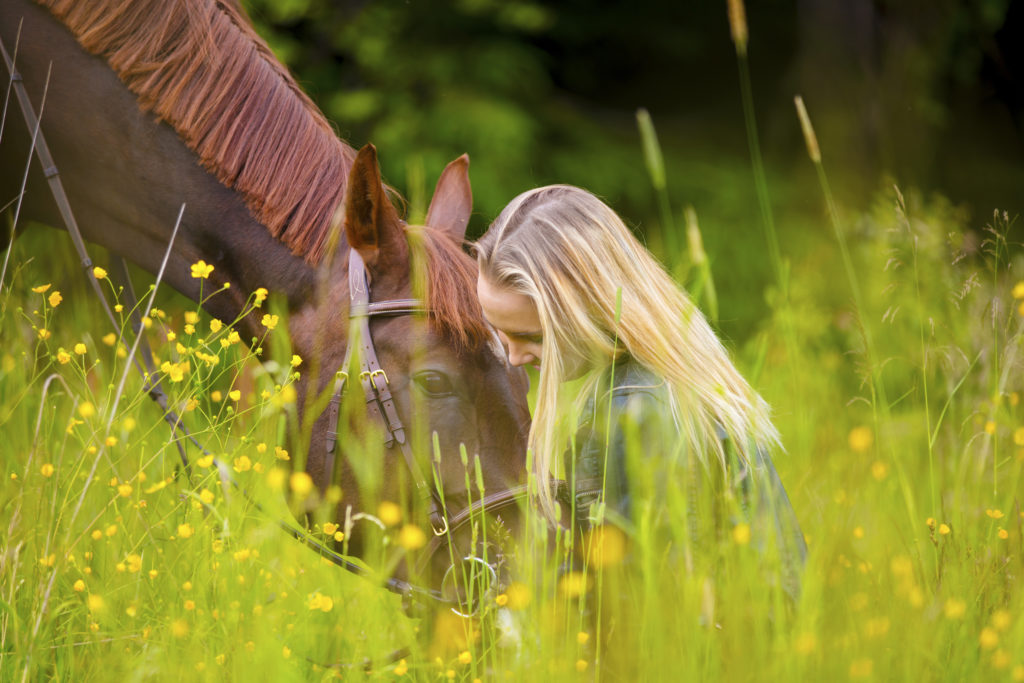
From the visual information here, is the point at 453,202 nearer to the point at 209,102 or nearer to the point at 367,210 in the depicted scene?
the point at 367,210

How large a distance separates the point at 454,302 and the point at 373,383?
278mm

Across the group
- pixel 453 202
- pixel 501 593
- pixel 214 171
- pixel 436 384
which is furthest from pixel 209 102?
pixel 501 593

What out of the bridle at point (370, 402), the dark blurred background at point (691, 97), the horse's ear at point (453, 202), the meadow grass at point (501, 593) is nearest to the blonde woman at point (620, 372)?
the meadow grass at point (501, 593)

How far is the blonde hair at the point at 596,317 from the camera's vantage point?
1668mm

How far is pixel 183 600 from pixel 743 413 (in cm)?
122

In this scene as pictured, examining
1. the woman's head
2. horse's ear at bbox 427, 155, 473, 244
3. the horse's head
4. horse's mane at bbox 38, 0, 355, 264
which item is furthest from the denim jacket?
horse's mane at bbox 38, 0, 355, 264

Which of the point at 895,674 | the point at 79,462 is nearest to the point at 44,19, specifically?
the point at 79,462

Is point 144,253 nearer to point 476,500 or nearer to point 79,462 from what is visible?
point 79,462

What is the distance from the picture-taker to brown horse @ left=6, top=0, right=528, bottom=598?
2.12 meters

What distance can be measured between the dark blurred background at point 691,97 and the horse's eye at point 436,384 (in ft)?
9.80

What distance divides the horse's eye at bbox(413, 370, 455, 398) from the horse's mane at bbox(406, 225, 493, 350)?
83mm

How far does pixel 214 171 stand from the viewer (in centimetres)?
226

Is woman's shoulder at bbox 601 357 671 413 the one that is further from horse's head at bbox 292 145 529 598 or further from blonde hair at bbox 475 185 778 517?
horse's head at bbox 292 145 529 598

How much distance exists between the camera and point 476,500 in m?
1.94
